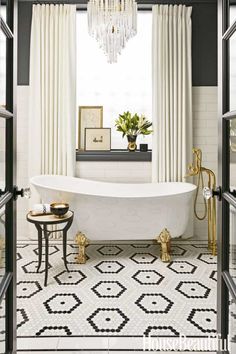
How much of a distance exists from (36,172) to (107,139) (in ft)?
3.11

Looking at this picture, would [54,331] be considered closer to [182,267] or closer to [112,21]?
[182,267]

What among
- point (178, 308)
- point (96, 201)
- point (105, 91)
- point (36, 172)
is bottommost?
point (178, 308)

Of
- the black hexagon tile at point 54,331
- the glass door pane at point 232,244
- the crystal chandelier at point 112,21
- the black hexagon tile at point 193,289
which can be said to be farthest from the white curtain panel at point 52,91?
the glass door pane at point 232,244

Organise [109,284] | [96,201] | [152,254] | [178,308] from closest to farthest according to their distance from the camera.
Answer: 1. [178,308]
2. [109,284]
3. [96,201]
4. [152,254]

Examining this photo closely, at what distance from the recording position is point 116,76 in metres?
4.43

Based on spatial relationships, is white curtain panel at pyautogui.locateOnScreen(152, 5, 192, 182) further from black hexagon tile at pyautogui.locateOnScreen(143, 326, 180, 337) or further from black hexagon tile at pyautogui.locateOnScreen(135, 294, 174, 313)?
black hexagon tile at pyautogui.locateOnScreen(143, 326, 180, 337)

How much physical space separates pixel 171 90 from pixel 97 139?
106 cm

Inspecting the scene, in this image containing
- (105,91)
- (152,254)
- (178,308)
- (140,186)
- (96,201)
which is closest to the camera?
(178,308)

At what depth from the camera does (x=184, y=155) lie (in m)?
4.14

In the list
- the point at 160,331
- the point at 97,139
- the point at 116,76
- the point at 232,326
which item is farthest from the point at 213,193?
the point at 116,76

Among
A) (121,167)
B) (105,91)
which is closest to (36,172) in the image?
(121,167)

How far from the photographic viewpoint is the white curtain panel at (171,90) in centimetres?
408

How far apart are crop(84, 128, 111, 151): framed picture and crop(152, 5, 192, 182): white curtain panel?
1.93 feet

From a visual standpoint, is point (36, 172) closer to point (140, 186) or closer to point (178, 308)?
point (140, 186)
